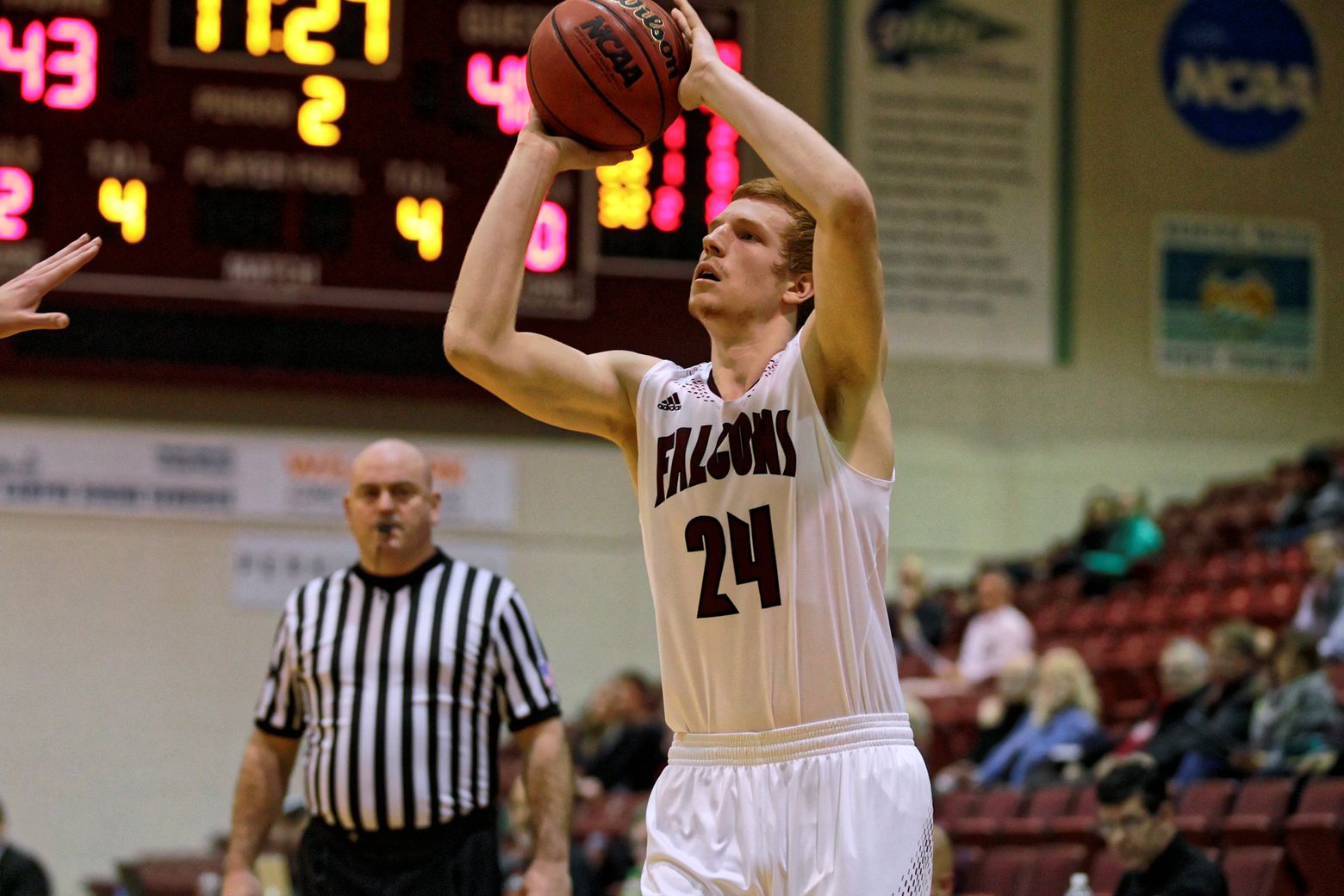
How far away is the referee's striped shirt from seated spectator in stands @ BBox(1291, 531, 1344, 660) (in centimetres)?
545

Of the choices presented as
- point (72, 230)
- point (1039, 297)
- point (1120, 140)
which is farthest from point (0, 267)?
point (1120, 140)

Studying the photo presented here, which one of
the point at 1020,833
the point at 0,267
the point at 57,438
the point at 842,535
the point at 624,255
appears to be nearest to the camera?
the point at 842,535

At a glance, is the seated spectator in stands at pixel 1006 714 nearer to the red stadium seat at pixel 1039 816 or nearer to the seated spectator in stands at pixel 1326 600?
the seated spectator in stands at pixel 1326 600

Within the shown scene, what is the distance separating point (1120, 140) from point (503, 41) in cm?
675

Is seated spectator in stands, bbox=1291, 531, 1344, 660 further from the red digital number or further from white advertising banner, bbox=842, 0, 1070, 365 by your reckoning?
the red digital number

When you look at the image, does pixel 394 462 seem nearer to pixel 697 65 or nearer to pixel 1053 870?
pixel 697 65

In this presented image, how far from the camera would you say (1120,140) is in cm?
1597

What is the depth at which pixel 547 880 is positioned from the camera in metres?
4.21

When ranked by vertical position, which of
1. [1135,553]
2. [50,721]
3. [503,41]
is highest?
[503,41]

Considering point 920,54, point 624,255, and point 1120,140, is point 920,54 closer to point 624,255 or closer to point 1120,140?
point 1120,140

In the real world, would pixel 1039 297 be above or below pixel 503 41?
below

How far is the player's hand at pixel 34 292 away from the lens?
3.27 metres

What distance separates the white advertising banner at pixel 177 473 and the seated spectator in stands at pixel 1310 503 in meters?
5.61

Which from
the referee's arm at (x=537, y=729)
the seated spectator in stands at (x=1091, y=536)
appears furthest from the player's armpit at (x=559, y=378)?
the seated spectator in stands at (x=1091, y=536)
